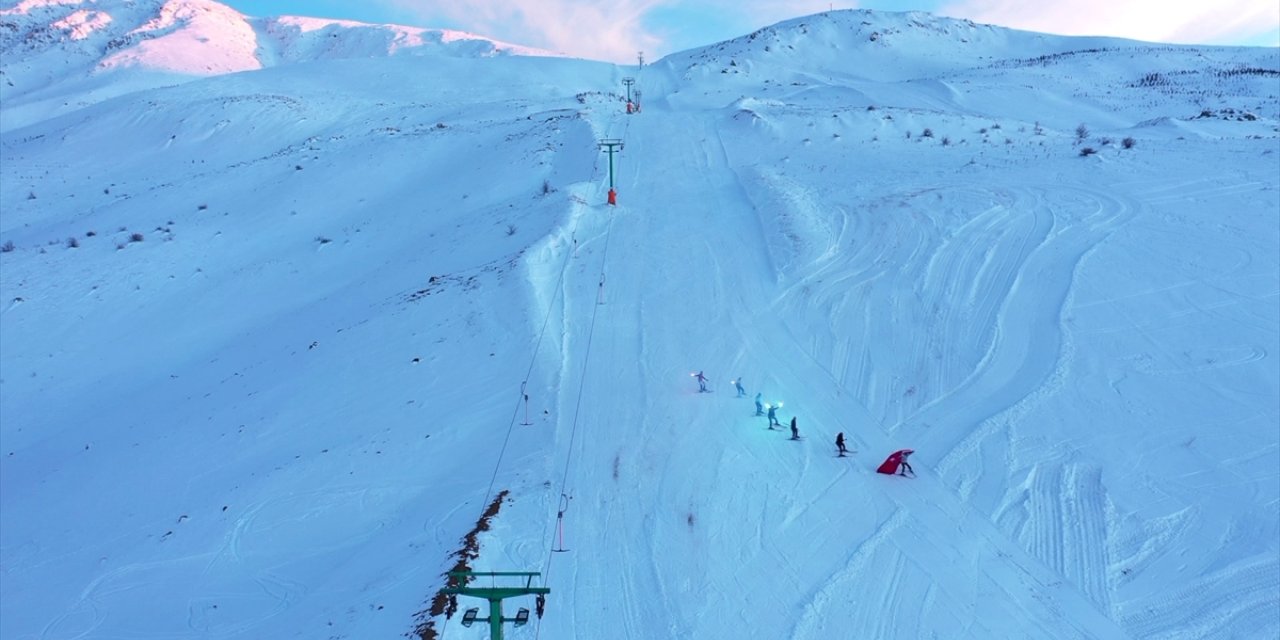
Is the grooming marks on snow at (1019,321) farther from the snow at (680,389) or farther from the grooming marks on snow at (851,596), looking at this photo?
the grooming marks on snow at (851,596)

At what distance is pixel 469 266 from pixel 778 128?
61.4 ft

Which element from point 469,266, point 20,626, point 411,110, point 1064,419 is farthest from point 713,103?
point 20,626

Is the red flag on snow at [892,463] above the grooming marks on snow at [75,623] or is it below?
above

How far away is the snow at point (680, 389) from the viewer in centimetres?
993

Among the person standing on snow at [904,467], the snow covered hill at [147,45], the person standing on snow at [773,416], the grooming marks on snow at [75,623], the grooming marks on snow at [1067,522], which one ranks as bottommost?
the grooming marks on snow at [75,623]

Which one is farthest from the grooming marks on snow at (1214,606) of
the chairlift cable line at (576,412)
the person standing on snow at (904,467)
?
the chairlift cable line at (576,412)

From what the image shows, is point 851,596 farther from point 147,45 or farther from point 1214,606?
point 147,45

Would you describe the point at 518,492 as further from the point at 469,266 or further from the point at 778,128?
the point at 778,128

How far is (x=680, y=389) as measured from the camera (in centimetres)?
1466

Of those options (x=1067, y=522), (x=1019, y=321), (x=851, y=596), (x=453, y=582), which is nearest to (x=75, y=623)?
(x=453, y=582)

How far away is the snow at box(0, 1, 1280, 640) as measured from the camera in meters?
9.93

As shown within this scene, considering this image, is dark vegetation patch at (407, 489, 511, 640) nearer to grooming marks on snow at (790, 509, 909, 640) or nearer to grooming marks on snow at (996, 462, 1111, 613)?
grooming marks on snow at (790, 509, 909, 640)

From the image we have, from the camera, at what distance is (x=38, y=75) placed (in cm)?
7325

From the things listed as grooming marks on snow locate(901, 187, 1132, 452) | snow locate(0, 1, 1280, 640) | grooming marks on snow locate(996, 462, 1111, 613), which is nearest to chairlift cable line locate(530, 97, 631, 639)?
snow locate(0, 1, 1280, 640)
